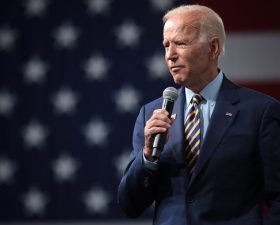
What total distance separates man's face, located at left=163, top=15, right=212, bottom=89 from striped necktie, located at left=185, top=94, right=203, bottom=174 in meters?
0.07

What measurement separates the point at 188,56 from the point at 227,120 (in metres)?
0.24

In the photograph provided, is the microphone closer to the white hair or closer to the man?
the man

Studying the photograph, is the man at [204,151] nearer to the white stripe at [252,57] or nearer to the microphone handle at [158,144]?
the microphone handle at [158,144]

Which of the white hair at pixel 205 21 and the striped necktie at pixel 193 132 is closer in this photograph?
the striped necktie at pixel 193 132

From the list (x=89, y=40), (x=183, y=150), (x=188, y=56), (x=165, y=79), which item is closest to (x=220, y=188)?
(x=183, y=150)

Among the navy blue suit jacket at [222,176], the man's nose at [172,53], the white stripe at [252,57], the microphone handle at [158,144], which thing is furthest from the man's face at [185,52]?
the white stripe at [252,57]

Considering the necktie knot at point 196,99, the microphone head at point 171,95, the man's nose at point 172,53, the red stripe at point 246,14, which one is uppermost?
the man's nose at point 172,53

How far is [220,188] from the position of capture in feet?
6.21

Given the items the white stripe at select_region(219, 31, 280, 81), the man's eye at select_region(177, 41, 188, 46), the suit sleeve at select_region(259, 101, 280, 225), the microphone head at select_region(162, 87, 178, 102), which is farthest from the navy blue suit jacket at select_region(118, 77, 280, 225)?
the white stripe at select_region(219, 31, 280, 81)

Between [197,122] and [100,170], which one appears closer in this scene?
[197,122]

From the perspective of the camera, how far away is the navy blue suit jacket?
189cm

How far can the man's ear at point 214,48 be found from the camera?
2094 millimetres

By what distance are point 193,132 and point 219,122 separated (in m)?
0.09

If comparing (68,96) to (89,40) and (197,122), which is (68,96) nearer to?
(89,40)
